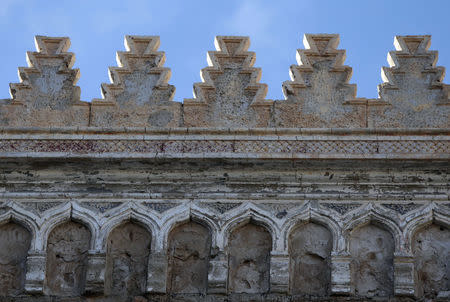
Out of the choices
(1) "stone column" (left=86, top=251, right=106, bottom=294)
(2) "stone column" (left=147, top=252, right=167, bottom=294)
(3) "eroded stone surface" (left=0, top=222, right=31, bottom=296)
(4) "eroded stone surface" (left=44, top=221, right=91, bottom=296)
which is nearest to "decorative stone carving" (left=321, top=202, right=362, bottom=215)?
(2) "stone column" (left=147, top=252, right=167, bottom=294)

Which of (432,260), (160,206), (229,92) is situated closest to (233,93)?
(229,92)

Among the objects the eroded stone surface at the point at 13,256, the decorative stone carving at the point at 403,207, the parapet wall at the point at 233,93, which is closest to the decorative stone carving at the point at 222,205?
the parapet wall at the point at 233,93

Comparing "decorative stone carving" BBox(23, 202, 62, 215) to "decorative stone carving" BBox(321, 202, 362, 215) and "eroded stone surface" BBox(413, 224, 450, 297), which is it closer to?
"decorative stone carving" BBox(321, 202, 362, 215)

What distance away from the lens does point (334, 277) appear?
30.4 feet

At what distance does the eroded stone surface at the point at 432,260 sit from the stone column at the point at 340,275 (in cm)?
47

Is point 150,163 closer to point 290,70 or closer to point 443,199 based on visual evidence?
point 290,70

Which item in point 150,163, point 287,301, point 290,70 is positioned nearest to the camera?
point 287,301

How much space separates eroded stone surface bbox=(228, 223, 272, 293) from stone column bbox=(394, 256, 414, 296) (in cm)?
88

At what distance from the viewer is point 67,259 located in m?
9.57

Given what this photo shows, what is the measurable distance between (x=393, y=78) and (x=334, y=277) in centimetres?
190

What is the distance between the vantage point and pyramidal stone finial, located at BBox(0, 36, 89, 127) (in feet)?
33.7

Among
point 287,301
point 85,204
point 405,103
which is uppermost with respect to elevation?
point 405,103

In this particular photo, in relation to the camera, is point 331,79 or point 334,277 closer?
point 334,277

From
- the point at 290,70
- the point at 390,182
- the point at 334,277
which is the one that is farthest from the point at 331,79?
the point at 334,277
